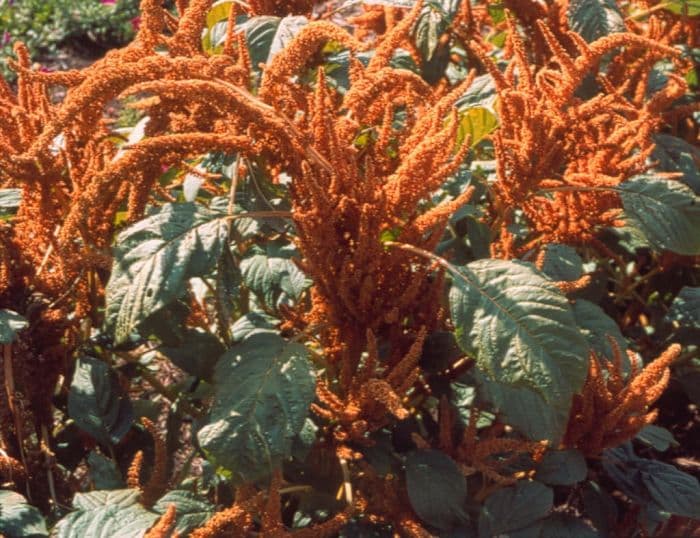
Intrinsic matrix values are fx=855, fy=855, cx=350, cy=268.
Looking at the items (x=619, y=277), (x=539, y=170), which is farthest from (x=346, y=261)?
(x=619, y=277)

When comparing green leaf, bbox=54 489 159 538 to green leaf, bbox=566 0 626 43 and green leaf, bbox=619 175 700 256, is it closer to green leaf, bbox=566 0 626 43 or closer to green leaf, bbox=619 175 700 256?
green leaf, bbox=619 175 700 256

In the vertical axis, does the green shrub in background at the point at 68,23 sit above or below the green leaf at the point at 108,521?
above

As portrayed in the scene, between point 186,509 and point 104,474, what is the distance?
0.25 metres

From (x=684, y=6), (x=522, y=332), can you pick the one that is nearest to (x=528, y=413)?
(x=522, y=332)

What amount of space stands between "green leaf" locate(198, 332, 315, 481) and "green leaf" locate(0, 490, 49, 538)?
0.35 m

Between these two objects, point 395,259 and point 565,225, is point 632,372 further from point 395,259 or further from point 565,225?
point 395,259

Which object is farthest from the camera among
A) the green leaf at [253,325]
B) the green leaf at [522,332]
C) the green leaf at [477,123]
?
the green leaf at [477,123]

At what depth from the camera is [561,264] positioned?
1781 mm

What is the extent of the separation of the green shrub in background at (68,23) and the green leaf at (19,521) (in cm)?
574

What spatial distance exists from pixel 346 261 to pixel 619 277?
1612 millimetres

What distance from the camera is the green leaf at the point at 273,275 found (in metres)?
1.73

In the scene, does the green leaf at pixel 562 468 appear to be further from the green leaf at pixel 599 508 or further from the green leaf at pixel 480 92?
the green leaf at pixel 480 92

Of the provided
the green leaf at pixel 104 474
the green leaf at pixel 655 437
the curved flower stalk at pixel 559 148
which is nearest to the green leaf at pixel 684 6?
the curved flower stalk at pixel 559 148

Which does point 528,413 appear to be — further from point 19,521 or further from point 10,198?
point 10,198
